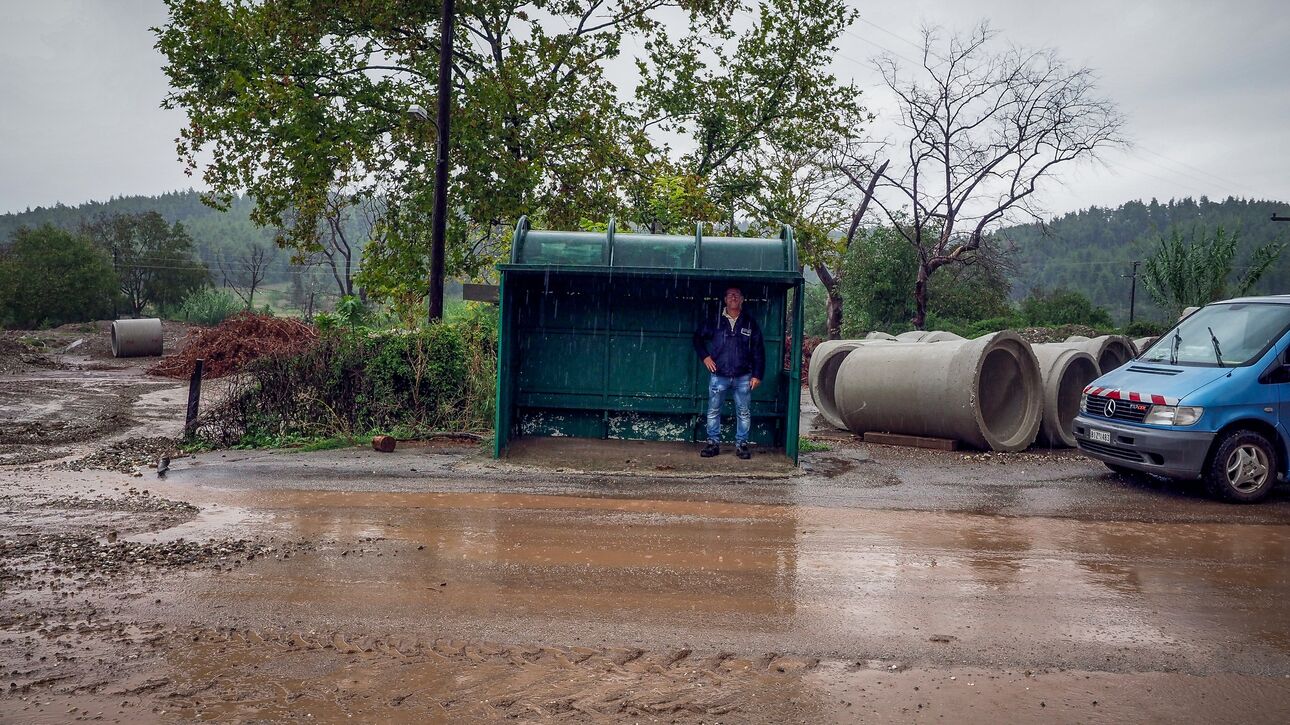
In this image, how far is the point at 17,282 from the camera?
2098 inches

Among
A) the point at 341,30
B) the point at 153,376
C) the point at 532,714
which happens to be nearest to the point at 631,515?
the point at 532,714

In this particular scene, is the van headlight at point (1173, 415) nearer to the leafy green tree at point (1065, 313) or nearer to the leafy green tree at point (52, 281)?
the leafy green tree at point (1065, 313)

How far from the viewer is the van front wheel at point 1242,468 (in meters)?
9.60

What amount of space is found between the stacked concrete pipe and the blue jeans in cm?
603

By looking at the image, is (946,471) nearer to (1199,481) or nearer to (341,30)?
(1199,481)

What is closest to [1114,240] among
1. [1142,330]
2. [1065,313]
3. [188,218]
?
[1065,313]

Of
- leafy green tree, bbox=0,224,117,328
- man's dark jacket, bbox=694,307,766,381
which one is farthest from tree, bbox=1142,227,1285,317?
leafy green tree, bbox=0,224,117,328

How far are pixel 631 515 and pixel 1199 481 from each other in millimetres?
6705

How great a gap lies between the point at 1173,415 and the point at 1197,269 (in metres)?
43.8

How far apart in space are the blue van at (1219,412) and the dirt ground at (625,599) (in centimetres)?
43

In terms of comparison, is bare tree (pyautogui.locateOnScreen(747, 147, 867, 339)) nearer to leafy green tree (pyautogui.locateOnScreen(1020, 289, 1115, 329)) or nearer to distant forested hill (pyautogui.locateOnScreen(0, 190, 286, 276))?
leafy green tree (pyautogui.locateOnScreen(1020, 289, 1115, 329))

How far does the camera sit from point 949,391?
1291 cm

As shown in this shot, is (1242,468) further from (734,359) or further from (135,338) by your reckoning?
(135,338)

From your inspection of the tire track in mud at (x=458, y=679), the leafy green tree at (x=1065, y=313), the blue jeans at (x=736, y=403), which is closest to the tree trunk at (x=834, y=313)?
the leafy green tree at (x=1065, y=313)
